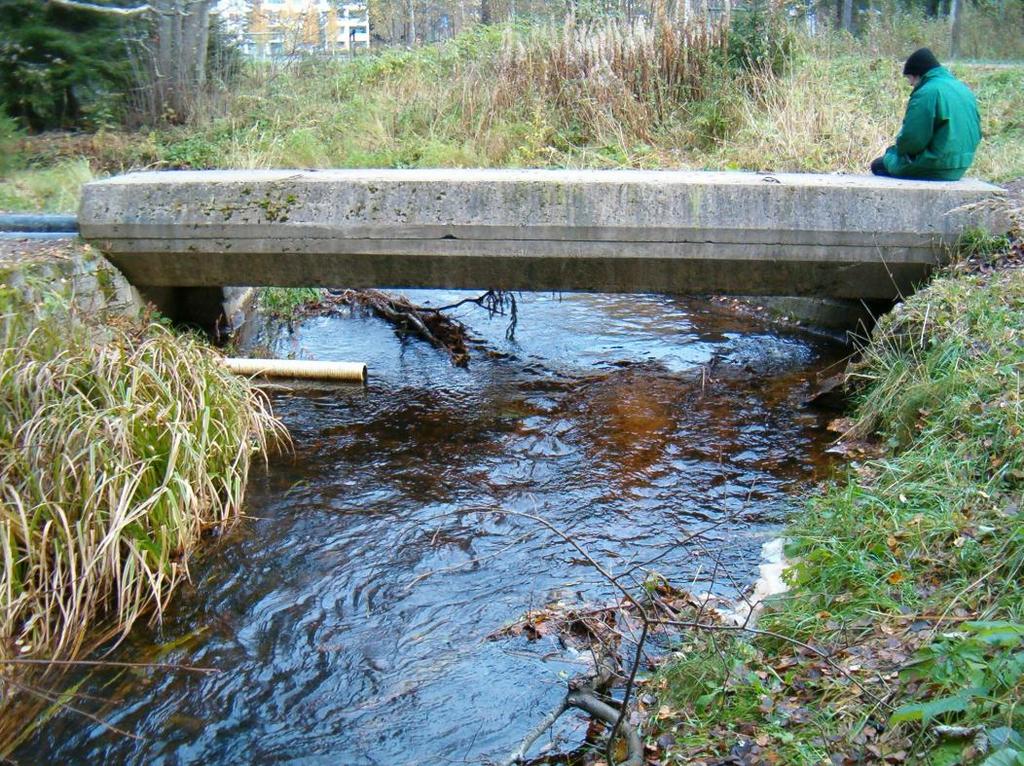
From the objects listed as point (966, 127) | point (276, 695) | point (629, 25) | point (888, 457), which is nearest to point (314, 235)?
point (276, 695)

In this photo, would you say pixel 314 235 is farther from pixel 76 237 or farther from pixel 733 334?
pixel 733 334

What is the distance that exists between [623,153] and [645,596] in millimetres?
6304

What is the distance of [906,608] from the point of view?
12.1 ft

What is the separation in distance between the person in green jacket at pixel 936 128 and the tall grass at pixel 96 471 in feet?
17.1

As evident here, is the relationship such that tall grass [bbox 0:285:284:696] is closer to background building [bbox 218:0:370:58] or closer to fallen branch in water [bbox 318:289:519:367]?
fallen branch in water [bbox 318:289:519:367]

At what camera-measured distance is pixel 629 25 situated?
1133 centimetres

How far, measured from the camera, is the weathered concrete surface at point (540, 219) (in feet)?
21.4

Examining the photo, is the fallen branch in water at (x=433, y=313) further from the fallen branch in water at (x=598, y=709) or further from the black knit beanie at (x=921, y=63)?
the fallen branch in water at (x=598, y=709)

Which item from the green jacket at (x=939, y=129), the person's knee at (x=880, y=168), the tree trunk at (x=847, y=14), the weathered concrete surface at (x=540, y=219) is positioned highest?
the tree trunk at (x=847, y=14)

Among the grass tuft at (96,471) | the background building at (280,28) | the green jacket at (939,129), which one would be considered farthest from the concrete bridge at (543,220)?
the background building at (280,28)

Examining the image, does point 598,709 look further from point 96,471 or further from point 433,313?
point 433,313

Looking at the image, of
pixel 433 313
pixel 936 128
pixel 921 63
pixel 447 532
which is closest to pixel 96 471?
pixel 447 532

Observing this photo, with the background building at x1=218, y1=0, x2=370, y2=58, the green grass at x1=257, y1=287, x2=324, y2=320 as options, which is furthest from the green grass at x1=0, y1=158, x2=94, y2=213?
the background building at x1=218, y1=0, x2=370, y2=58

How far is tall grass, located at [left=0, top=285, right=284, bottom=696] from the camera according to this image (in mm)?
4289
